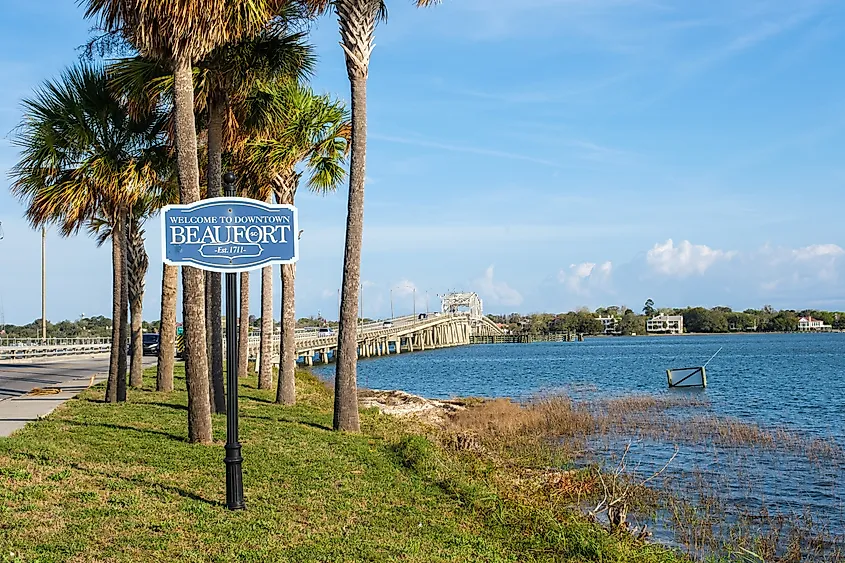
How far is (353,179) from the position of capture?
15.7 m

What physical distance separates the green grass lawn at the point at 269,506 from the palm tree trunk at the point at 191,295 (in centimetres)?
51

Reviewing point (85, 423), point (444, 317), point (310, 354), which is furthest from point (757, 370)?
point (444, 317)

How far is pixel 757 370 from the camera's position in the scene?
58.0m

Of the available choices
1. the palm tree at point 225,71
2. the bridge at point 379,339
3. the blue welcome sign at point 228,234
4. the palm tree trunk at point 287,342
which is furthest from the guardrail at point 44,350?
the blue welcome sign at point 228,234

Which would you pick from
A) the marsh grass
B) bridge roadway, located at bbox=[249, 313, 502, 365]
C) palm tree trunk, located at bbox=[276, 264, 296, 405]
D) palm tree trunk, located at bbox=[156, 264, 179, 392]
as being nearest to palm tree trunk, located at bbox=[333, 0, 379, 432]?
the marsh grass

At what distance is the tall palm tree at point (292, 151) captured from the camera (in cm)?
1947

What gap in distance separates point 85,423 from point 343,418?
4648 millimetres

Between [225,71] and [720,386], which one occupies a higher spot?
[225,71]

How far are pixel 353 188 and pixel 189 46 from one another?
13.7ft

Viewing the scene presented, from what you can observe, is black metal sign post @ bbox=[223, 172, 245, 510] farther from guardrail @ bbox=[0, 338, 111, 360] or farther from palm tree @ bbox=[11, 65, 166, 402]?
guardrail @ bbox=[0, 338, 111, 360]

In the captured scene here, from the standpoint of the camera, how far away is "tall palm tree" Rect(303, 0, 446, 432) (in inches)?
615

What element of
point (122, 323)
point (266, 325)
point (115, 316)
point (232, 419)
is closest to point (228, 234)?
point (232, 419)

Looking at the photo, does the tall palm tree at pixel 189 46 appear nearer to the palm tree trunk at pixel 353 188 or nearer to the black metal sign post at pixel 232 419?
the palm tree trunk at pixel 353 188

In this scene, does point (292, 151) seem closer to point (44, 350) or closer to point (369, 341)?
point (44, 350)
